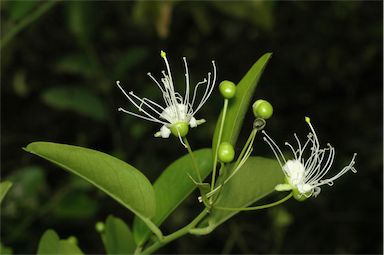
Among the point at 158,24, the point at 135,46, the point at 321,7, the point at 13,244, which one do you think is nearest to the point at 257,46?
the point at 321,7

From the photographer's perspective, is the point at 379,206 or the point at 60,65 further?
the point at 379,206

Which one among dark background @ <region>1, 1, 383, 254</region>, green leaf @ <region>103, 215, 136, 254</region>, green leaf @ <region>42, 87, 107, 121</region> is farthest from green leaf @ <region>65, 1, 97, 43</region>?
green leaf @ <region>103, 215, 136, 254</region>

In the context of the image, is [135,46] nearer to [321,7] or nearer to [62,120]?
[62,120]

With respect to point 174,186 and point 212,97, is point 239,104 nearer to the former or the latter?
point 174,186

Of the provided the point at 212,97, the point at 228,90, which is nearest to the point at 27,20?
the point at 212,97

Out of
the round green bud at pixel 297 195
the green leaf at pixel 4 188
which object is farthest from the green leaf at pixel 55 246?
the round green bud at pixel 297 195

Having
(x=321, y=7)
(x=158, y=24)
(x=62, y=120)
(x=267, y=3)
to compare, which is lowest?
(x=62, y=120)

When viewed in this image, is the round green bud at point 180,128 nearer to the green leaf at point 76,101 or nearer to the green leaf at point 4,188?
the green leaf at point 4,188
